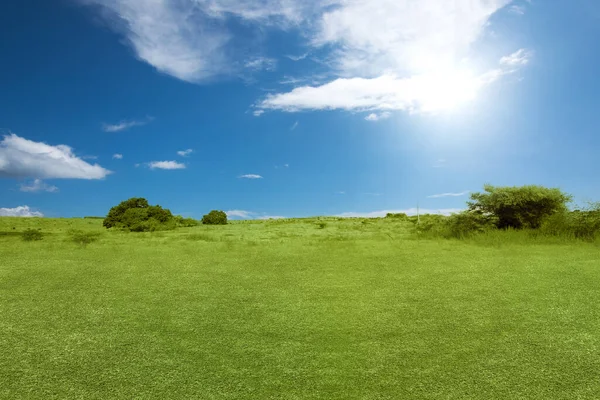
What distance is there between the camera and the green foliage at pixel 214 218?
17.5 metres

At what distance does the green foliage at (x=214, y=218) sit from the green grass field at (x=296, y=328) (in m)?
10.3

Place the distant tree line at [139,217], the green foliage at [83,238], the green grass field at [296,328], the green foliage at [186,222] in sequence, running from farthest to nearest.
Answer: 1. the green foliage at [186,222]
2. the distant tree line at [139,217]
3. the green foliage at [83,238]
4. the green grass field at [296,328]

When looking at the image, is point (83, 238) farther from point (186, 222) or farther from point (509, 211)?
point (509, 211)

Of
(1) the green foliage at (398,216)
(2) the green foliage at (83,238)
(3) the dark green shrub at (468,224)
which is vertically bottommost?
(2) the green foliage at (83,238)

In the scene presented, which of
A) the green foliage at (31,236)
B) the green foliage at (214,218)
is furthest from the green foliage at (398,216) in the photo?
the green foliage at (31,236)

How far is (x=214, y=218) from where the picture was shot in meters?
17.6

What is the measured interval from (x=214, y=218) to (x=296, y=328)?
1400 centimetres

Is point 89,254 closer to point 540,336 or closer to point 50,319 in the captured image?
point 50,319

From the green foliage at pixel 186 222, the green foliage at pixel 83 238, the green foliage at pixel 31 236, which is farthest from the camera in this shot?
the green foliage at pixel 186 222

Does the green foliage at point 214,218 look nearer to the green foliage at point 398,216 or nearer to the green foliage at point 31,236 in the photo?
the green foliage at point 398,216

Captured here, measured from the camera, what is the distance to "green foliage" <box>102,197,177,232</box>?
14.1 m

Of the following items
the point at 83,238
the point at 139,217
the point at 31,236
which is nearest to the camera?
the point at 83,238

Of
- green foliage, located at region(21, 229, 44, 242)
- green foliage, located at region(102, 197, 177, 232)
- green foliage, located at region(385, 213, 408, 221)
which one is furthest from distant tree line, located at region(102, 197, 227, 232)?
green foliage, located at region(385, 213, 408, 221)

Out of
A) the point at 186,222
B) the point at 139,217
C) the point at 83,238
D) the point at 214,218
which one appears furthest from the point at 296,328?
the point at 214,218
